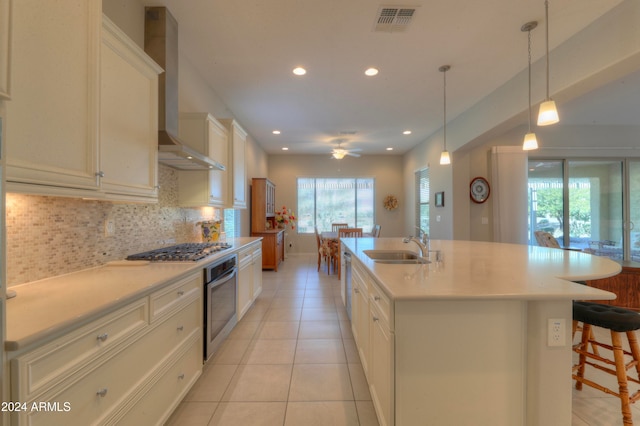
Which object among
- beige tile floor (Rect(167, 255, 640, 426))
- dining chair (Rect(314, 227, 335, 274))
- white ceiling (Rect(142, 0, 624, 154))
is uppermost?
white ceiling (Rect(142, 0, 624, 154))

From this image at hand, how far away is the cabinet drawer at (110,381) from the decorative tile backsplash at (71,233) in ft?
2.18

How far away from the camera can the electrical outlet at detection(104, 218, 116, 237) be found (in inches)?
74.0

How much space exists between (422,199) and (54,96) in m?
6.95

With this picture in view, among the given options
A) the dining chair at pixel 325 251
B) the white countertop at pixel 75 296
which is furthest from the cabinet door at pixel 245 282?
the dining chair at pixel 325 251

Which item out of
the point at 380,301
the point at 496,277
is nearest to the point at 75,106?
the point at 380,301

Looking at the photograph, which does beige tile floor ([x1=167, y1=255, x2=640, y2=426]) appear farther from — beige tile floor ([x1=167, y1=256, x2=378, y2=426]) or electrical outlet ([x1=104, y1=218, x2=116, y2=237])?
electrical outlet ([x1=104, y1=218, x2=116, y2=237])

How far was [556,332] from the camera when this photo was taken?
4.23ft

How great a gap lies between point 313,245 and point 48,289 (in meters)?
6.92

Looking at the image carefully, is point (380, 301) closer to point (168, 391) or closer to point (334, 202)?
point (168, 391)

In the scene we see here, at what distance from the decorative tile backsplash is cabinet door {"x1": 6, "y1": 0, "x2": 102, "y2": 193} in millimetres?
354

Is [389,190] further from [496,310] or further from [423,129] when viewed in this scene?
[496,310]

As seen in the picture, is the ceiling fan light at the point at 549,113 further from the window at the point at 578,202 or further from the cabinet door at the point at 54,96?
the window at the point at 578,202

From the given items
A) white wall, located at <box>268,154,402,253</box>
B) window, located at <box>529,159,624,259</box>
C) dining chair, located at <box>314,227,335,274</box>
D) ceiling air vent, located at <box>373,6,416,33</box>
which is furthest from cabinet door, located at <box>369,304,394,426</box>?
white wall, located at <box>268,154,402,253</box>

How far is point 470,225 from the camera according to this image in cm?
513
